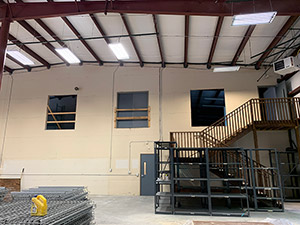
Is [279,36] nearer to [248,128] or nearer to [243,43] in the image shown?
[243,43]

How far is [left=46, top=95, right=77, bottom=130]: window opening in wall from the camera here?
38.9 ft

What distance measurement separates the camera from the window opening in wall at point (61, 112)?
1187 cm

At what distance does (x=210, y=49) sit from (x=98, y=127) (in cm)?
690

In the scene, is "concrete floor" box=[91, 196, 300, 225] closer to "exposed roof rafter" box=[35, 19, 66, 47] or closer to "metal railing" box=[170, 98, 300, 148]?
"metal railing" box=[170, 98, 300, 148]

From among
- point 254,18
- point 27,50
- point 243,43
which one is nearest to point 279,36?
point 243,43

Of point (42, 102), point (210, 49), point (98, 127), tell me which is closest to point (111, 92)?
point (98, 127)

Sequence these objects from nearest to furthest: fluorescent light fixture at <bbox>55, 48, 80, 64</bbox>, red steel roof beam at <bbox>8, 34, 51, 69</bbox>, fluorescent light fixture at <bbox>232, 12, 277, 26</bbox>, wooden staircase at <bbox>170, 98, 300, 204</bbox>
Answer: fluorescent light fixture at <bbox>232, 12, 277, 26</bbox>, fluorescent light fixture at <bbox>55, 48, 80, 64</bbox>, wooden staircase at <bbox>170, 98, 300, 204</bbox>, red steel roof beam at <bbox>8, 34, 51, 69</bbox>

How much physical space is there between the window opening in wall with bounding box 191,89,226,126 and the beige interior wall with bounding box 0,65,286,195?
137 cm

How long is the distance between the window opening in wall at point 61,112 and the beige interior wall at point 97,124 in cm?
30

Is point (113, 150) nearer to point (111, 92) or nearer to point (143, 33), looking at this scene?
point (111, 92)

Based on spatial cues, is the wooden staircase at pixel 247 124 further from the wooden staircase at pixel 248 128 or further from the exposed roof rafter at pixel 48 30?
the exposed roof rafter at pixel 48 30

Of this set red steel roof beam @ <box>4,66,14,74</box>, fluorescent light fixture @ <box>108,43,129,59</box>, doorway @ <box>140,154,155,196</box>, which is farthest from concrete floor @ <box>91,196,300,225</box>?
red steel roof beam @ <box>4,66,14,74</box>

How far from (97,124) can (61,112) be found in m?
2.39

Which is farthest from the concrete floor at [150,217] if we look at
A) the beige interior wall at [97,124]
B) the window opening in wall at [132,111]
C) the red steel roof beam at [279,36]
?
the red steel roof beam at [279,36]
